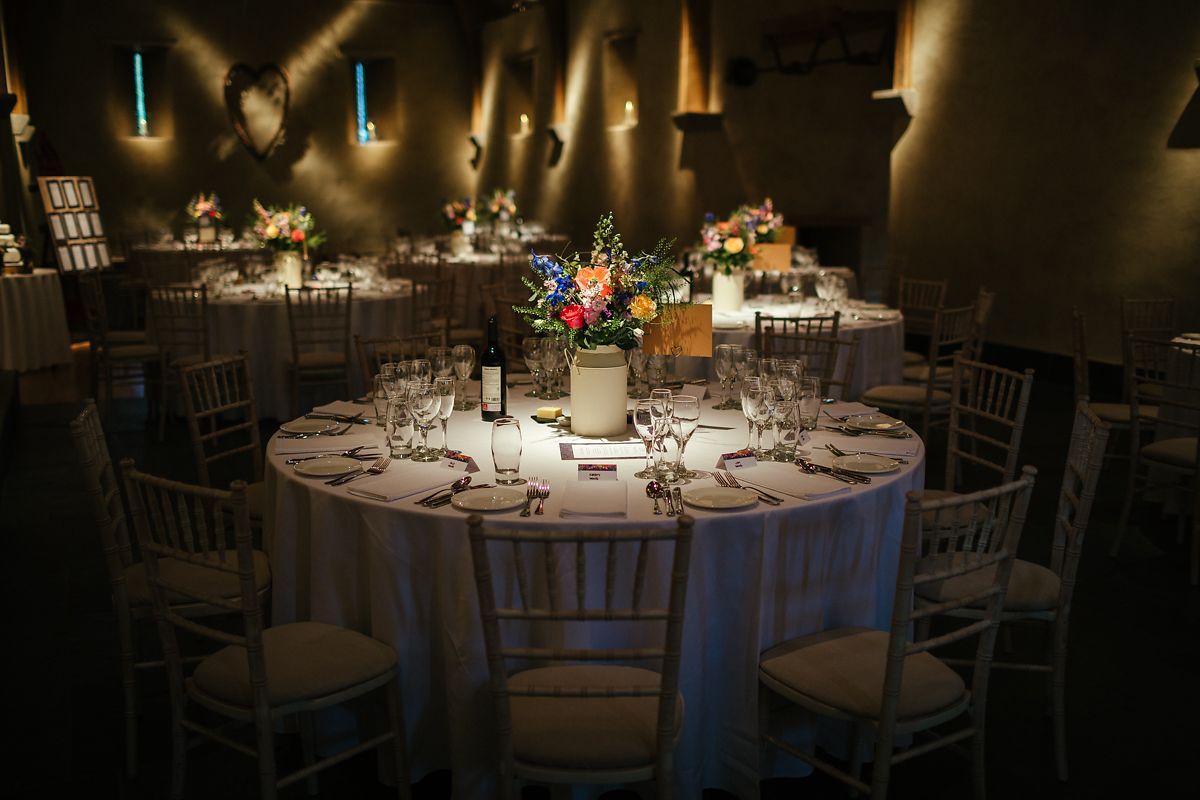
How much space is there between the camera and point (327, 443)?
3.32 meters

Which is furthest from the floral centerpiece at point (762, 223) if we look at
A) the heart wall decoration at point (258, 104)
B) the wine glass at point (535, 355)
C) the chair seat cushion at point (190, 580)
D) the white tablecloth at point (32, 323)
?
the heart wall decoration at point (258, 104)

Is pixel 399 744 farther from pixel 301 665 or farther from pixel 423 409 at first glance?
pixel 423 409

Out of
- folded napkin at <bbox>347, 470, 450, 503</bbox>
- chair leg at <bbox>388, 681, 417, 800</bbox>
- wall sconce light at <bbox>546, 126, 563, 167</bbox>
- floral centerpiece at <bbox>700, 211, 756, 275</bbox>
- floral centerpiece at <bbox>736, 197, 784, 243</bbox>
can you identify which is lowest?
chair leg at <bbox>388, 681, 417, 800</bbox>

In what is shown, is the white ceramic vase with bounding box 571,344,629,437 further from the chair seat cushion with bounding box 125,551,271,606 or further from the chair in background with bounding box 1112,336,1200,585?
the chair in background with bounding box 1112,336,1200,585

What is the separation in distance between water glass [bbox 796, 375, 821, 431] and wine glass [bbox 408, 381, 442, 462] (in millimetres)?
1134

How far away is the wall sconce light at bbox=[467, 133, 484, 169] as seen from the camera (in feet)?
53.8

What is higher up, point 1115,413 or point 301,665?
point 1115,413

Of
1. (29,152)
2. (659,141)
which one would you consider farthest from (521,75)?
(29,152)

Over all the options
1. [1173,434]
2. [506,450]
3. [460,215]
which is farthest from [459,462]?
[460,215]

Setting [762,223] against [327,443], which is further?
[762,223]

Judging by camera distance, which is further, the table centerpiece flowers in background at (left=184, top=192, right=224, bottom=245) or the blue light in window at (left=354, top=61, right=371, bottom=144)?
the blue light in window at (left=354, top=61, right=371, bottom=144)

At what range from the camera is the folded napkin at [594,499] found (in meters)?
2.62

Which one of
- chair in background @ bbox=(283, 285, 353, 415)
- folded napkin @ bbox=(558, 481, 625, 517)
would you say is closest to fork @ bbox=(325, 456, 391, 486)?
folded napkin @ bbox=(558, 481, 625, 517)

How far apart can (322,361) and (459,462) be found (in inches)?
147
